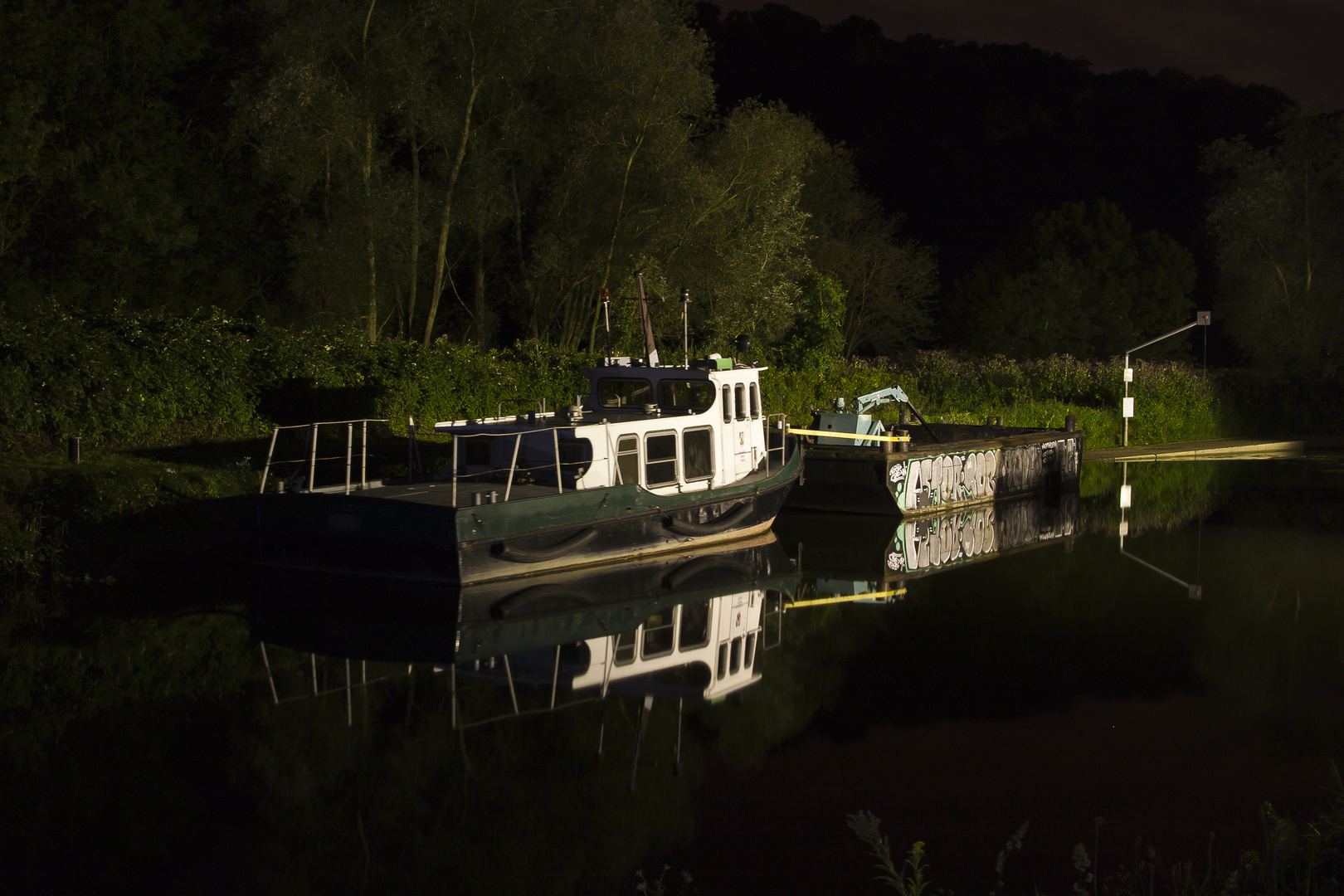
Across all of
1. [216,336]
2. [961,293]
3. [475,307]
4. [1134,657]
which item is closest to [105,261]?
[216,336]

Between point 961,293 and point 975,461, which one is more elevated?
point 961,293

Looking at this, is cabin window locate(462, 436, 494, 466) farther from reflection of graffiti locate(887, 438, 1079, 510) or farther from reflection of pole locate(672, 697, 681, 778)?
reflection of graffiti locate(887, 438, 1079, 510)

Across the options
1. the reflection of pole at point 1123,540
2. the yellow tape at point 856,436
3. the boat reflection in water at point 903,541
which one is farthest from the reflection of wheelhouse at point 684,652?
the yellow tape at point 856,436

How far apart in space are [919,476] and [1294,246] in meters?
31.5

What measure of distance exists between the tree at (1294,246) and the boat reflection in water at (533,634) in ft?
120

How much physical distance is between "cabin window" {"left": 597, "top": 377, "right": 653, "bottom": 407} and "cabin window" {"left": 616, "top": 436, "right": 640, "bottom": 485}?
6.64 feet

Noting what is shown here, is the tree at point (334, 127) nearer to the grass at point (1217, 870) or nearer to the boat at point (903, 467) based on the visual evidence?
the boat at point (903, 467)

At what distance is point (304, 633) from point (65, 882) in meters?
5.73

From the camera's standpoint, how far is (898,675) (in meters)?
12.0

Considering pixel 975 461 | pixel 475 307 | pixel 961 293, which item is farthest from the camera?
pixel 961 293

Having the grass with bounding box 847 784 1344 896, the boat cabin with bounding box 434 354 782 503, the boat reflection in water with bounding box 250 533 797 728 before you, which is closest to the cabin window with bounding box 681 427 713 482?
the boat cabin with bounding box 434 354 782 503

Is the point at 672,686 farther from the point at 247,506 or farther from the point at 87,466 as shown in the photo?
the point at 87,466

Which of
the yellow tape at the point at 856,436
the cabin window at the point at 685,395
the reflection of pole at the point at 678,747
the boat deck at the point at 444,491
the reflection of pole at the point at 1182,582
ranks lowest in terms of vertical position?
the reflection of pole at the point at 1182,582

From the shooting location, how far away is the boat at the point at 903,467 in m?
21.7
